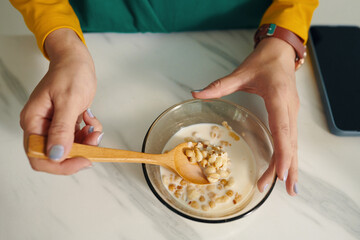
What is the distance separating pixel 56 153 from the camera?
587 millimetres

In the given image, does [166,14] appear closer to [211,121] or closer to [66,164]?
[211,121]

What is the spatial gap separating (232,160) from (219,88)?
0.20 metres

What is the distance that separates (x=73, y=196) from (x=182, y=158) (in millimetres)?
294

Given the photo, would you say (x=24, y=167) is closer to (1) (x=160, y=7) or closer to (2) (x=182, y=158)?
(2) (x=182, y=158)

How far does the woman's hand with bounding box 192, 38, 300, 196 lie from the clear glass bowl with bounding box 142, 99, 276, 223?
4cm

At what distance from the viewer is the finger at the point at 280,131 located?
0.72 m

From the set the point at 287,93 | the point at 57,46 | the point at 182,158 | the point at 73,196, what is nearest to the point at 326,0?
the point at 287,93

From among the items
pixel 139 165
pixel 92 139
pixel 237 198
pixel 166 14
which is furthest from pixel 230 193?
pixel 166 14

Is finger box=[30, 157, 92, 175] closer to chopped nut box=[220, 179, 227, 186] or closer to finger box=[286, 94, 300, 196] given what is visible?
chopped nut box=[220, 179, 227, 186]

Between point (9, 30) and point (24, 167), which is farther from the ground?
point (9, 30)

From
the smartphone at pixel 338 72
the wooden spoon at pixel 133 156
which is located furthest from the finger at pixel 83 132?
the smartphone at pixel 338 72

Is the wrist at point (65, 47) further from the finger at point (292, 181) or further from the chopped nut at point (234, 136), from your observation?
the finger at point (292, 181)

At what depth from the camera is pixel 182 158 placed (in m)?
0.79

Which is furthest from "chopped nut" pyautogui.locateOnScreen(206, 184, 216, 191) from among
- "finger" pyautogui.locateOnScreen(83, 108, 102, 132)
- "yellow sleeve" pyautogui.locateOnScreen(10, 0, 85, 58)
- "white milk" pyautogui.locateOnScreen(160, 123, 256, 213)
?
"yellow sleeve" pyautogui.locateOnScreen(10, 0, 85, 58)
